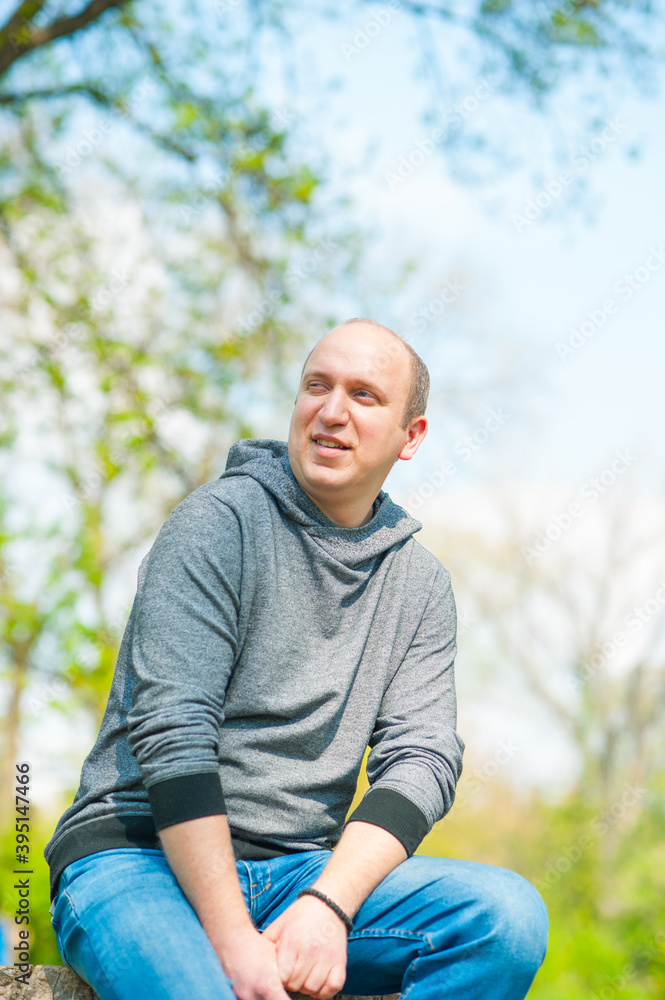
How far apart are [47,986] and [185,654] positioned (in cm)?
75

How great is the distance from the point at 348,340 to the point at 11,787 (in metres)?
9.45

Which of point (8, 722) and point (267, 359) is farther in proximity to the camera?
point (8, 722)

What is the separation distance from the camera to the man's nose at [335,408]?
6.29ft

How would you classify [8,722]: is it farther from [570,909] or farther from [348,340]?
[570,909]

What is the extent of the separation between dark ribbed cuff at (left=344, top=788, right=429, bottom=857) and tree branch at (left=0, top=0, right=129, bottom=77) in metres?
4.85

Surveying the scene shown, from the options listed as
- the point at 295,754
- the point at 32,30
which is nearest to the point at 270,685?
the point at 295,754

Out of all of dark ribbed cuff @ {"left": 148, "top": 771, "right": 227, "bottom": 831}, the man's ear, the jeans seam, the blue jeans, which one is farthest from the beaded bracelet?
the man's ear

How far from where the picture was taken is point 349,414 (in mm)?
1948

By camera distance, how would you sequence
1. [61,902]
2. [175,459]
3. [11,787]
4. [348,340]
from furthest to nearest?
[11,787] < [175,459] < [348,340] < [61,902]

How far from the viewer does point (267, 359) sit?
6.95 metres

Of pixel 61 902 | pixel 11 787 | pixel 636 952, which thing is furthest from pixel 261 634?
pixel 636 952

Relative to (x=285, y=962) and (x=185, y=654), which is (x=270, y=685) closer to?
(x=185, y=654)

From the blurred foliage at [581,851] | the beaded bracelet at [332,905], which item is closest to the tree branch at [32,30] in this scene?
the beaded bracelet at [332,905]

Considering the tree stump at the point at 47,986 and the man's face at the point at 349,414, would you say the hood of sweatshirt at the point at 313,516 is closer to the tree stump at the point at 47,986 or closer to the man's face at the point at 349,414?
the man's face at the point at 349,414
